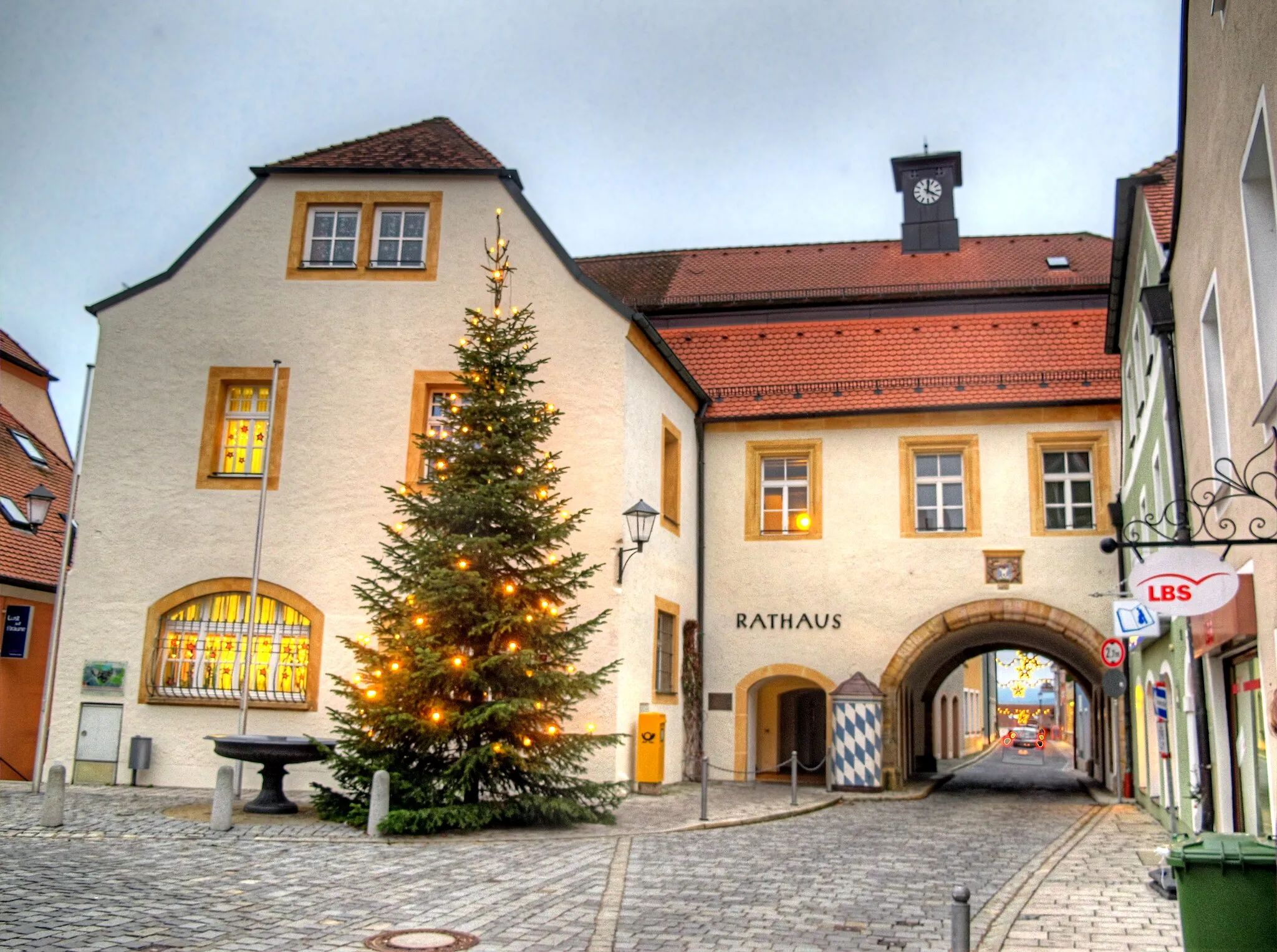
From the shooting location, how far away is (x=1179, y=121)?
381 inches

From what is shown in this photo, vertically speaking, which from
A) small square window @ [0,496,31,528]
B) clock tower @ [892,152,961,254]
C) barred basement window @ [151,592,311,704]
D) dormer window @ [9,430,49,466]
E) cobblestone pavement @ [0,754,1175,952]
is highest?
clock tower @ [892,152,961,254]

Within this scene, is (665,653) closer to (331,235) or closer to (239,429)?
(239,429)

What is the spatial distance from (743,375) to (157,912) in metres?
16.5

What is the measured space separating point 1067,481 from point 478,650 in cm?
1212

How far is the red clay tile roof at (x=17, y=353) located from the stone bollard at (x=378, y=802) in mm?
18114

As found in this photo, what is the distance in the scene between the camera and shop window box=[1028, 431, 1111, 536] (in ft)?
67.5

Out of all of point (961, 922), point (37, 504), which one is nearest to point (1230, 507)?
point (961, 922)

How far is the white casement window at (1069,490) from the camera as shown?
67.8 feet

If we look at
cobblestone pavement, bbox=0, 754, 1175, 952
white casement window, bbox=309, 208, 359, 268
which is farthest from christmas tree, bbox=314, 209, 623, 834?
white casement window, bbox=309, 208, 359, 268

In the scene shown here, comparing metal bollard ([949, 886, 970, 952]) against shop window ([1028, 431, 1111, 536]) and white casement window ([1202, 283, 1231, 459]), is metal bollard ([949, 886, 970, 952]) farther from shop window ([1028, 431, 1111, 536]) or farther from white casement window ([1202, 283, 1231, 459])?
shop window ([1028, 431, 1111, 536])

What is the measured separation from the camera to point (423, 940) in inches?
282

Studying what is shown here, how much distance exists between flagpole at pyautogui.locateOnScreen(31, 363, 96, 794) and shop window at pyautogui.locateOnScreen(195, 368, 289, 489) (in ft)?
5.33

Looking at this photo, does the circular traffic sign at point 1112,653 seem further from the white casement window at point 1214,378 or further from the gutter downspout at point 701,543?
the gutter downspout at point 701,543

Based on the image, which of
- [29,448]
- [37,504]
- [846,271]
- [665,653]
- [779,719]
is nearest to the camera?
[37,504]
